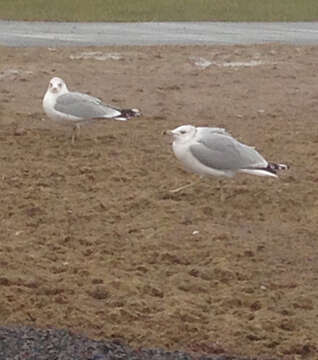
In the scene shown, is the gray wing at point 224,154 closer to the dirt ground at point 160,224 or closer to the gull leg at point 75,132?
the dirt ground at point 160,224

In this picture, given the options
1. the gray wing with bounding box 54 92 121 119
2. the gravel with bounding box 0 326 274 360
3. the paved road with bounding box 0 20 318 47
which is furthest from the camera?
the paved road with bounding box 0 20 318 47

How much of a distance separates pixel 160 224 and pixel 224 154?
97 centimetres

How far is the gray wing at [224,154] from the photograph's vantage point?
8664mm

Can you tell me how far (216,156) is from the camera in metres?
8.68

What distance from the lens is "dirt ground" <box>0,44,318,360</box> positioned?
6040mm

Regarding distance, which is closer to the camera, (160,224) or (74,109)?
(160,224)

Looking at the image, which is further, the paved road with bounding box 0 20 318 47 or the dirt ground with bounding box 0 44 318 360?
the paved road with bounding box 0 20 318 47

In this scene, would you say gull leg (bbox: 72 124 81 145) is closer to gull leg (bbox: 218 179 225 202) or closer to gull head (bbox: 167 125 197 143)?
gull leg (bbox: 218 179 225 202)

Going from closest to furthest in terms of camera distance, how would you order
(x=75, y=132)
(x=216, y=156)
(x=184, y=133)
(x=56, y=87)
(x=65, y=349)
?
(x=65, y=349) → (x=216, y=156) → (x=184, y=133) → (x=56, y=87) → (x=75, y=132)

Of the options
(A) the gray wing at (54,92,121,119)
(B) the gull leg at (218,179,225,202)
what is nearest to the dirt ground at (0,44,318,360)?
(B) the gull leg at (218,179,225,202)
